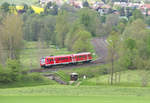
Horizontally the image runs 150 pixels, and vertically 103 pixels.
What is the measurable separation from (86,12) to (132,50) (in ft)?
104

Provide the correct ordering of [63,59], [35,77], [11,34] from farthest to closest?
[63,59] < [11,34] < [35,77]

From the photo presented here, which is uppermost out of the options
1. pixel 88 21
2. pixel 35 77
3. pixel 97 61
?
pixel 88 21

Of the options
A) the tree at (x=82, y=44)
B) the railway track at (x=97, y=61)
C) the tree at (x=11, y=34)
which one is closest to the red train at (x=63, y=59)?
the railway track at (x=97, y=61)

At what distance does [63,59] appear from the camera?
38.2 metres

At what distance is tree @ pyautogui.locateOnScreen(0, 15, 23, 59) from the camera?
118 ft

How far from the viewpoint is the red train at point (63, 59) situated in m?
37.2

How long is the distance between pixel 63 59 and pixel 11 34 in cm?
745

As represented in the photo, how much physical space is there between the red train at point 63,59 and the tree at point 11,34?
3.83 meters

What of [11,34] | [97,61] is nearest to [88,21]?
[97,61]

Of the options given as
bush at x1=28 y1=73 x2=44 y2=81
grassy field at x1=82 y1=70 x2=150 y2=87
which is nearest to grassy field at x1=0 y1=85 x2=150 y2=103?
grassy field at x1=82 y1=70 x2=150 y2=87

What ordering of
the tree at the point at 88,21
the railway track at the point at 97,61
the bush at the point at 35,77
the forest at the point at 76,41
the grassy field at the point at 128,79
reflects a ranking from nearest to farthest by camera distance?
1. the grassy field at the point at 128,79
2. the forest at the point at 76,41
3. the bush at the point at 35,77
4. the railway track at the point at 97,61
5. the tree at the point at 88,21

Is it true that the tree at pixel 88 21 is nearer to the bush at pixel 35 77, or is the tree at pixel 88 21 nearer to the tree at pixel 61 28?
the tree at pixel 61 28

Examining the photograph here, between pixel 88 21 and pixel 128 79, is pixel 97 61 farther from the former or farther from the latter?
pixel 88 21

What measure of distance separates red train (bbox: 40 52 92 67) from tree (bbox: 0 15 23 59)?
3832 mm
